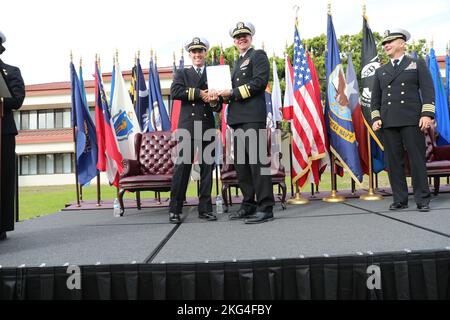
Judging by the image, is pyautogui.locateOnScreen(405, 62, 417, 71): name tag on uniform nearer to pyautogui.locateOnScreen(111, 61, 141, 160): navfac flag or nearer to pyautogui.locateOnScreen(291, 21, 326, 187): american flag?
pyautogui.locateOnScreen(291, 21, 326, 187): american flag

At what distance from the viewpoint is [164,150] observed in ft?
18.2

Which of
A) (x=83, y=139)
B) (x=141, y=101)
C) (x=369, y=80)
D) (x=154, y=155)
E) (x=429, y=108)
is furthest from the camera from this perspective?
(x=141, y=101)

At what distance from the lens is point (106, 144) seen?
5.75 metres

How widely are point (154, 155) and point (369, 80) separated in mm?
3341

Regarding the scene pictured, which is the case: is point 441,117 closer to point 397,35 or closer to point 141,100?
point 397,35

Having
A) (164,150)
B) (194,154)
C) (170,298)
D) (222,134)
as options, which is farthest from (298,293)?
(222,134)

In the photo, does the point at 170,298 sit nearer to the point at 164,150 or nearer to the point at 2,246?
the point at 2,246

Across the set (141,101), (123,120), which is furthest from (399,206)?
(141,101)

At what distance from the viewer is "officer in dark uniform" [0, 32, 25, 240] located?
2990mm

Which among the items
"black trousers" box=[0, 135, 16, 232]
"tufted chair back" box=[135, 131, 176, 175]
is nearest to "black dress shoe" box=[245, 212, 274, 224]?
"black trousers" box=[0, 135, 16, 232]

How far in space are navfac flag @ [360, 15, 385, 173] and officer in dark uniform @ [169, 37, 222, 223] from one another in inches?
98.4

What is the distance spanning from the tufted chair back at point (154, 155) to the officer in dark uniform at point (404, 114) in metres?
3.00
